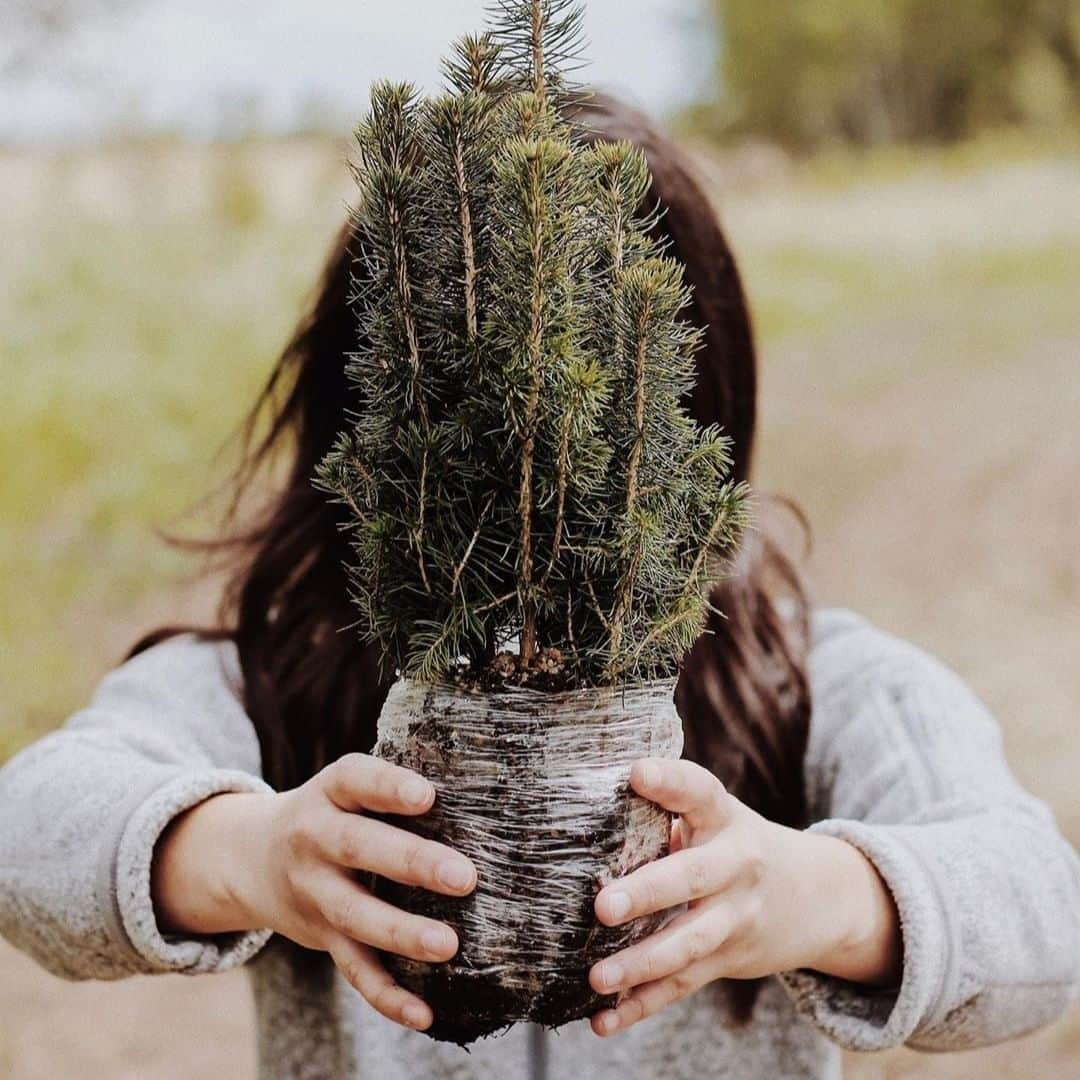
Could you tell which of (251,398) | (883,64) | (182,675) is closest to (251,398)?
(251,398)

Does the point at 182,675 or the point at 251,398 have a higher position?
the point at 182,675

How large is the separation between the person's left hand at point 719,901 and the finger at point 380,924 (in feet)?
0.44

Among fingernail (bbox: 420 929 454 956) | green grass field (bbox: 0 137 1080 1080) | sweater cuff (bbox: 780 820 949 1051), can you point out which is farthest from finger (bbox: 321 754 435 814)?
green grass field (bbox: 0 137 1080 1080)

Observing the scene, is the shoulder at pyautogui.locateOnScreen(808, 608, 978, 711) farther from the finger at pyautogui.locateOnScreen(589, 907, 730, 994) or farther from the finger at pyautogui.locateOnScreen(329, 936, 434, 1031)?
the finger at pyautogui.locateOnScreen(329, 936, 434, 1031)

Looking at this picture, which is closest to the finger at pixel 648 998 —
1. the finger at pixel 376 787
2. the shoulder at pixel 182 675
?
the finger at pixel 376 787

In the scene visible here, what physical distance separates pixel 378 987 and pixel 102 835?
0.45 meters

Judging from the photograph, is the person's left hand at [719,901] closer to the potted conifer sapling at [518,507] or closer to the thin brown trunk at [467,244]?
the potted conifer sapling at [518,507]

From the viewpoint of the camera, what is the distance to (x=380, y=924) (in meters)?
1.05

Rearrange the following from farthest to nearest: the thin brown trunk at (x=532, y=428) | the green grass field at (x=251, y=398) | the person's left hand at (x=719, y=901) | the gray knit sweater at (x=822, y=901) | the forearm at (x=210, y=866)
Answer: the green grass field at (x=251, y=398) < the gray knit sweater at (x=822, y=901) < the forearm at (x=210, y=866) < the person's left hand at (x=719, y=901) < the thin brown trunk at (x=532, y=428)

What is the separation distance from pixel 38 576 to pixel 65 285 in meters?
3.60

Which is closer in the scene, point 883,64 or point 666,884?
point 666,884

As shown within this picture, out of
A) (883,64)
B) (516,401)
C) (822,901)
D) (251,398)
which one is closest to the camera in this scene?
(516,401)

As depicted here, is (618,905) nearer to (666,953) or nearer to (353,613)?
(666,953)

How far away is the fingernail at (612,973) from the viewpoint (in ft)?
3.42
